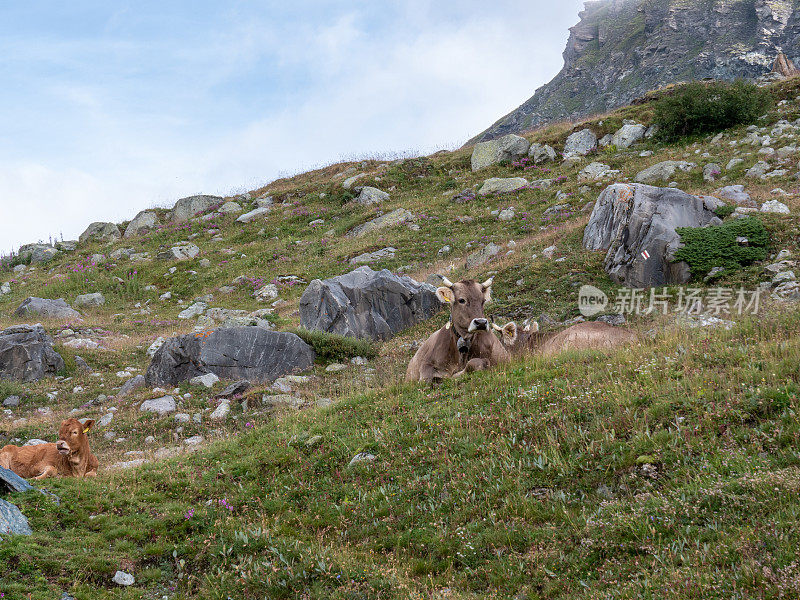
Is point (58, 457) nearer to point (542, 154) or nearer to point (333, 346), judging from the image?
point (333, 346)

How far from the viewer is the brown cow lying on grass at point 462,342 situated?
11375mm

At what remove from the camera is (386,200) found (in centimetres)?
4175

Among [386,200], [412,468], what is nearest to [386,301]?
[412,468]

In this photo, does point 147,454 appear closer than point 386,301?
Yes

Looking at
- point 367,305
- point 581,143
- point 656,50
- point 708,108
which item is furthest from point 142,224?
point 656,50

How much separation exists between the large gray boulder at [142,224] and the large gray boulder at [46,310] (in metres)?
17.5

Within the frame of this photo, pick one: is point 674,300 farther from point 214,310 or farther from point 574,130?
point 574,130

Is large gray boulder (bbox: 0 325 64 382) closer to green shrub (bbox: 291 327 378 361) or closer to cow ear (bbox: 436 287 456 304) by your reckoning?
green shrub (bbox: 291 327 378 361)

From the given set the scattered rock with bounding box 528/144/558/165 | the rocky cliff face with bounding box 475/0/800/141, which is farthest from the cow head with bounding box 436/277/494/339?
the rocky cliff face with bounding box 475/0/800/141

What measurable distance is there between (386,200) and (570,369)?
3404 centimetres

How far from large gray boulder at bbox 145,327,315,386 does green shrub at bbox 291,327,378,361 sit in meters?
0.67

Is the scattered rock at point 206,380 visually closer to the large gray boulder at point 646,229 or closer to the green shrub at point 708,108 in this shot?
the large gray boulder at point 646,229

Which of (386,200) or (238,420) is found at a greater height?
(386,200)

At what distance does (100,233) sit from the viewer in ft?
161
